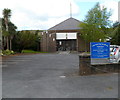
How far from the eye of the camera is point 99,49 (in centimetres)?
866

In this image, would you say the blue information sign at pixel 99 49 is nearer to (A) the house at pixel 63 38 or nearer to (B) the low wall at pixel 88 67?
(B) the low wall at pixel 88 67

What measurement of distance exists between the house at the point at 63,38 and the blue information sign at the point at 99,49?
27.1 m

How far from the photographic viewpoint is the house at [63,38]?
36.0 m

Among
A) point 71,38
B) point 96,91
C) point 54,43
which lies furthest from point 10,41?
point 96,91

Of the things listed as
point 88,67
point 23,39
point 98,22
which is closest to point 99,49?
point 88,67

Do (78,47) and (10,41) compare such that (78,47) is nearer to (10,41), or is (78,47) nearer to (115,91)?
(10,41)

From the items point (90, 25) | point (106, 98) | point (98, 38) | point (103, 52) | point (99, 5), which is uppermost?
point (99, 5)

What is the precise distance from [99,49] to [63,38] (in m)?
28.3

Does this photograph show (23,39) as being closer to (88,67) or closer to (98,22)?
(98,22)

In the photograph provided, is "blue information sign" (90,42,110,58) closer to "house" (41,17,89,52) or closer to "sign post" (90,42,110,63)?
"sign post" (90,42,110,63)

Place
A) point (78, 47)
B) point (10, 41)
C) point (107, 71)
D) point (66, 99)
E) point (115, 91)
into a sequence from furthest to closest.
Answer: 1. point (78, 47)
2. point (10, 41)
3. point (107, 71)
4. point (115, 91)
5. point (66, 99)

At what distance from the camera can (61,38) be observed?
1455 inches

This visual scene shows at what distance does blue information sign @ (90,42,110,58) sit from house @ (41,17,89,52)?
89.0 feet

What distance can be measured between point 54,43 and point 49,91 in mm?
31399
